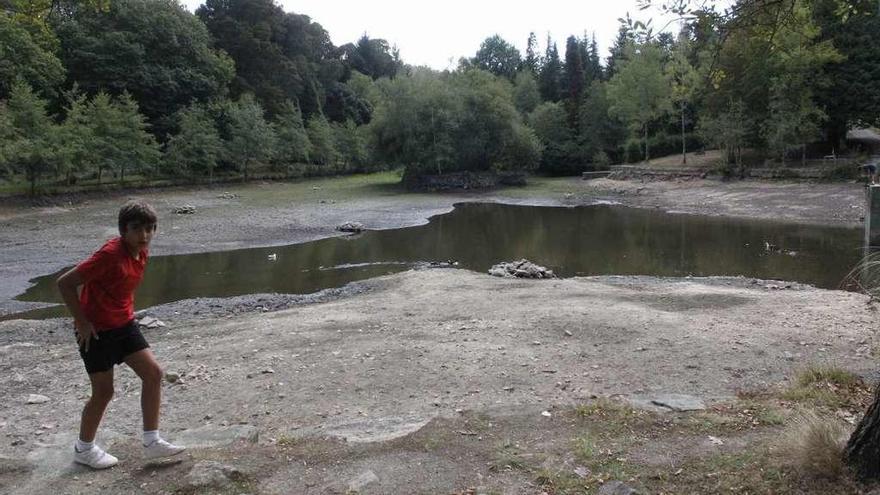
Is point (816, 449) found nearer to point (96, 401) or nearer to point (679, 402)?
point (679, 402)

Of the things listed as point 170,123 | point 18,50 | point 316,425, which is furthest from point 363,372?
point 170,123

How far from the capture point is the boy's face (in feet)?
15.4

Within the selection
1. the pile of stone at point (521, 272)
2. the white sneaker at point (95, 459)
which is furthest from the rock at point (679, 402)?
the pile of stone at point (521, 272)

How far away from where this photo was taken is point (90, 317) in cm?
464

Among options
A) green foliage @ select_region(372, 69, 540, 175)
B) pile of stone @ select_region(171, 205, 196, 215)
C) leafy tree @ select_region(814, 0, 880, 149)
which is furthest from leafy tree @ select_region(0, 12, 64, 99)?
leafy tree @ select_region(814, 0, 880, 149)

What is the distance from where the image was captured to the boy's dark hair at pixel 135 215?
465 centimetres

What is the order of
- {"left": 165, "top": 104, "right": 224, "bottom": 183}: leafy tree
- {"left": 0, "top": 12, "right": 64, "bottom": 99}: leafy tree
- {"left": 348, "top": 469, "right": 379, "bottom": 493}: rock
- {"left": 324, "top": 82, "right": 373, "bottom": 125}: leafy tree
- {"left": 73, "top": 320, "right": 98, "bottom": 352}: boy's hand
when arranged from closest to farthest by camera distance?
{"left": 348, "top": 469, "right": 379, "bottom": 493}: rock < {"left": 73, "top": 320, "right": 98, "bottom": 352}: boy's hand < {"left": 0, "top": 12, "right": 64, "bottom": 99}: leafy tree < {"left": 165, "top": 104, "right": 224, "bottom": 183}: leafy tree < {"left": 324, "top": 82, "right": 373, "bottom": 125}: leafy tree

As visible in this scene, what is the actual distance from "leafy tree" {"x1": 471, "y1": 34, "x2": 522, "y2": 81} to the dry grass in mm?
118674

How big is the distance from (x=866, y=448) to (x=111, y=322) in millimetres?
5319

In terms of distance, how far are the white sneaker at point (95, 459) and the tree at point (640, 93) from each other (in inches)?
2478

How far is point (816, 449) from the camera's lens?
13.3ft

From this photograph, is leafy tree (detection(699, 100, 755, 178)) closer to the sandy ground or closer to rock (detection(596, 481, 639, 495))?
the sandy ground

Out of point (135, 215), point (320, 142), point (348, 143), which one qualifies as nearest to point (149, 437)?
point (135, 215)

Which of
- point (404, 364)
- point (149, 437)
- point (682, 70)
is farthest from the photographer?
point (404, 364)
